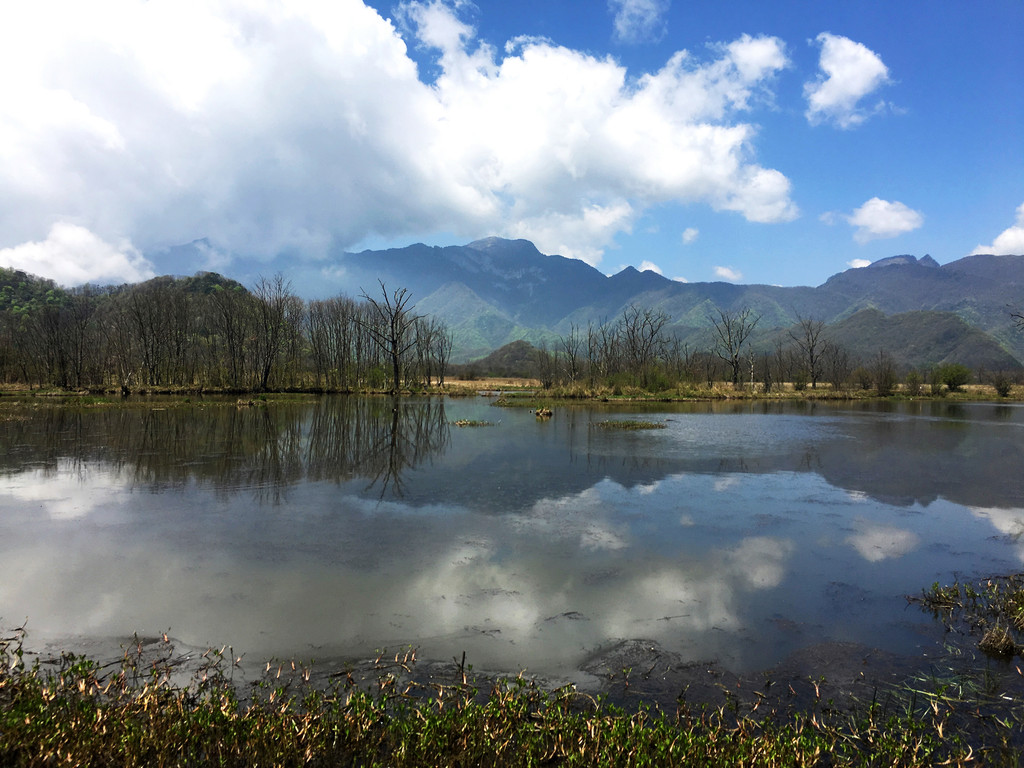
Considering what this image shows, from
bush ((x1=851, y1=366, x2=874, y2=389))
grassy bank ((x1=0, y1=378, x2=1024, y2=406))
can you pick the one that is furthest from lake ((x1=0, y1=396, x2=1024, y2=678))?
bush ((x1=851, y1=366, x2=874, y2=389))

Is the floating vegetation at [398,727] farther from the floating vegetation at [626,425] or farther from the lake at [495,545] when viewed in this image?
the floating vegetation at [626,425]

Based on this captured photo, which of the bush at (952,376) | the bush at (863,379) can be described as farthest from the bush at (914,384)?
the bush at (952,376)

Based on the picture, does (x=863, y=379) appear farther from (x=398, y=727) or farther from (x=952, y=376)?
(x=398, y=727)

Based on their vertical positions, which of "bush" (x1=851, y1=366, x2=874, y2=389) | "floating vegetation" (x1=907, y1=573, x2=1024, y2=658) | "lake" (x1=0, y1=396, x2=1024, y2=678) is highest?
"bush" (x1=851, y1=366, x2=874, y2=389)

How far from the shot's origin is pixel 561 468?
15.4 meters

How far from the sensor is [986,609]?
658 centimetres

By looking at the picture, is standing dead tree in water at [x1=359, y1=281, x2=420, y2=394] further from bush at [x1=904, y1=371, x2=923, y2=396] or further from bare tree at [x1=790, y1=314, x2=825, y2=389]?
bush at [x1=904, y1=371, x2=923, y2=396]

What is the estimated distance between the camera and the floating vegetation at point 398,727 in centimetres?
359

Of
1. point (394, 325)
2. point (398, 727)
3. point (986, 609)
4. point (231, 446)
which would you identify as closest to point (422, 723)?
point (398, 727)

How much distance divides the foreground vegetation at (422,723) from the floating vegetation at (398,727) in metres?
0.01

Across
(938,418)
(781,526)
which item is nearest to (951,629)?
(781,526)

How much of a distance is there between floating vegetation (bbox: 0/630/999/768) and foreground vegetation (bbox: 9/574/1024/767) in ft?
0.04

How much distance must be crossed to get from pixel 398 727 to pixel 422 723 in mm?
178

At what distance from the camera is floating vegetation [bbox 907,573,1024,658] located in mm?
5633
